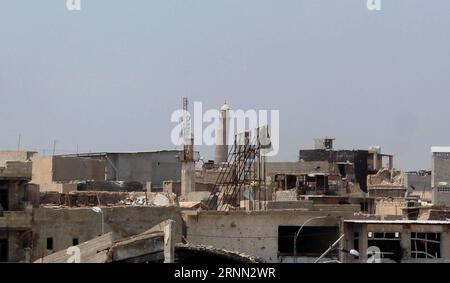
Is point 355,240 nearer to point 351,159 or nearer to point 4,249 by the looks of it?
point 4,249

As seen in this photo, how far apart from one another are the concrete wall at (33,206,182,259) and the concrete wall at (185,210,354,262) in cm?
53

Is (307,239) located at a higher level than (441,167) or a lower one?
lower

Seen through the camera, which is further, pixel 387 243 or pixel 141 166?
pixel 141 166

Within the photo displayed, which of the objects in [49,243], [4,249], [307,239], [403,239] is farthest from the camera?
[307,239]

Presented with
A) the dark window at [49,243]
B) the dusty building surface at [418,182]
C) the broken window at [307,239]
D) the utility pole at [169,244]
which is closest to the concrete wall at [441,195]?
the dusty building surface at [418,182]

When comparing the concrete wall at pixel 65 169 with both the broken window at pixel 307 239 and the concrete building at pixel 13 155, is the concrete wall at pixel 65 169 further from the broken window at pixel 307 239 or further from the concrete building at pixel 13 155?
the broken window at pixel 307 239

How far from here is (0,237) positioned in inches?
890

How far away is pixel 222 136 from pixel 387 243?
14.0 m

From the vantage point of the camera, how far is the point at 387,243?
74.3 ft

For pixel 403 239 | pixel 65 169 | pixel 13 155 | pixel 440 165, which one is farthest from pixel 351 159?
pixel 403 239

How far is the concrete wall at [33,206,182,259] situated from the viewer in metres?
22.3
